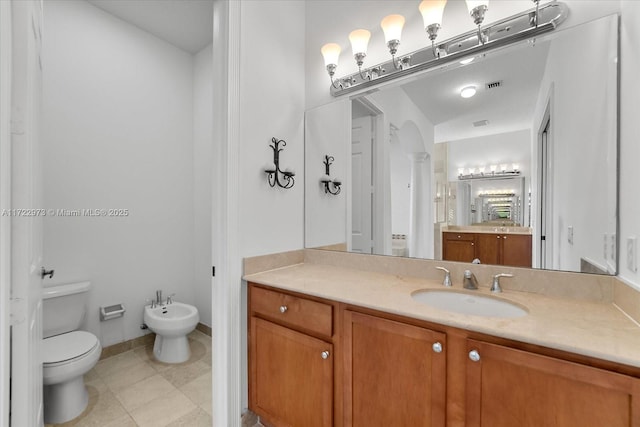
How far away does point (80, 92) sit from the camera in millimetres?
2102

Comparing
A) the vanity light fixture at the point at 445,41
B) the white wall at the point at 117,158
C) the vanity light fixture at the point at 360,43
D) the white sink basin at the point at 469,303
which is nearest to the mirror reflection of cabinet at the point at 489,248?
the white sink basin at the point at 469,303

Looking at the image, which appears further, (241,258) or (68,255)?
(68,255)

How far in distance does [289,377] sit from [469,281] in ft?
3.11

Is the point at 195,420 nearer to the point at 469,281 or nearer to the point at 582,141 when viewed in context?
the point at 469,281

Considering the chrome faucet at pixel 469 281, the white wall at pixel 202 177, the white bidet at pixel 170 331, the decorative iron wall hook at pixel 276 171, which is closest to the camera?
the chrome faucet at pixel 469 281

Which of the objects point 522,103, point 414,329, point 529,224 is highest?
point 522,103

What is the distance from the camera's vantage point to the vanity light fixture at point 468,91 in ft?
4.78

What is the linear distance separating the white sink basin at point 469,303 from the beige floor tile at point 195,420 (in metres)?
1.39

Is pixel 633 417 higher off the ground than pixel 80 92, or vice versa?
pixel 80 92

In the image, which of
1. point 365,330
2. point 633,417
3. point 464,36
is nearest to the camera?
point 633,417

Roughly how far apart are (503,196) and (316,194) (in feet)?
3.55

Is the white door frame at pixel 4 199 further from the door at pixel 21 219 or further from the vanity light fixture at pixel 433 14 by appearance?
the vanity light fixture at pixel 433 14

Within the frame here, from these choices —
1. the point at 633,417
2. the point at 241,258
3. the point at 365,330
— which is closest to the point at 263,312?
the point at 241,258

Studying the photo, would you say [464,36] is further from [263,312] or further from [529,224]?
[263,312]
